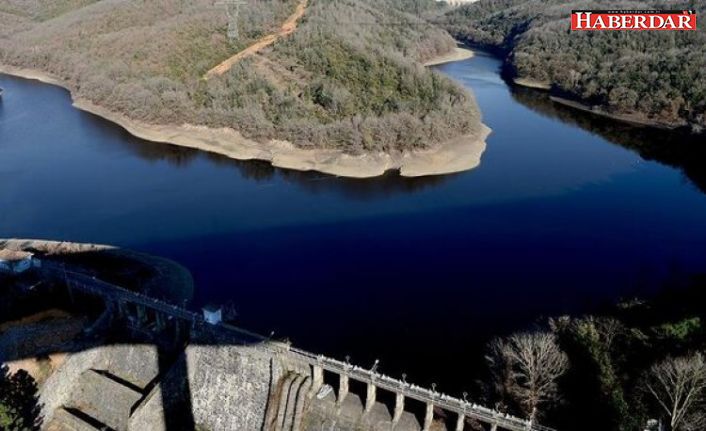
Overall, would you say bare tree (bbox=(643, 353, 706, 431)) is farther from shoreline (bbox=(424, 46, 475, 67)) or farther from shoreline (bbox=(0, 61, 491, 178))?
shoreline (bbox=(424, 46, 475, 67))

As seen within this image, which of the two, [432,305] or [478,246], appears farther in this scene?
[478,246]

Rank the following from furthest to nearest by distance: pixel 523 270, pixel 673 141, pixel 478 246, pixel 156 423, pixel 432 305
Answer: pixel 673 141, pixel 478 246, pixel 523 270, pixel 432 305, pixel 156 423

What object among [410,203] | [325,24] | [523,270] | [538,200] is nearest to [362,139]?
[410,203]

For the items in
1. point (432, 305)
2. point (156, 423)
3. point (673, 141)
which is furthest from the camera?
point (673, 141)

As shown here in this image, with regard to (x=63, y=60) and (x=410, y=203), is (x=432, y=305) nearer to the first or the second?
(x=410, y=203)

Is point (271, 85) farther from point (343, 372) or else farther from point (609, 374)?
point (609, 374)

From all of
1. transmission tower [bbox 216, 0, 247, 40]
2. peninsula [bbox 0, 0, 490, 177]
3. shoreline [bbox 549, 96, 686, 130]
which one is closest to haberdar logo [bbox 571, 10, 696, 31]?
shoreline [bbox 549, 96, 686, 130]

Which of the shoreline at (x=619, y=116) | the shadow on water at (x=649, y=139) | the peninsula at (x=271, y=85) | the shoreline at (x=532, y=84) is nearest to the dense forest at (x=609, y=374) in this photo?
the peninsula at (x=271, y=85)

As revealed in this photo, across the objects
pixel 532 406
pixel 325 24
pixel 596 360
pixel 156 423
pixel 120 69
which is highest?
pixel 325 24
